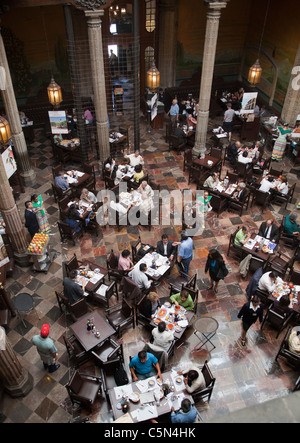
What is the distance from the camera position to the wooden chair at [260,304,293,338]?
23.7ft

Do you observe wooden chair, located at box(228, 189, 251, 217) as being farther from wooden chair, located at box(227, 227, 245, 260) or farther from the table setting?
the table setting

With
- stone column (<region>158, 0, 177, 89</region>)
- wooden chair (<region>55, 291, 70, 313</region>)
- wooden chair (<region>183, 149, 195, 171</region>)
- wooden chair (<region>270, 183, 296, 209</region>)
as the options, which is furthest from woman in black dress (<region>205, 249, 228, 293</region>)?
stone column (<region>158, 0, 177, 89</region>)

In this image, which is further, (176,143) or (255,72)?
(176,143)

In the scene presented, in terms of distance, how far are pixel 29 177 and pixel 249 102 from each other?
8.17 meters

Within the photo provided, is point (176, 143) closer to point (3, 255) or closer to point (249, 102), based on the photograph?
point (249, 102)

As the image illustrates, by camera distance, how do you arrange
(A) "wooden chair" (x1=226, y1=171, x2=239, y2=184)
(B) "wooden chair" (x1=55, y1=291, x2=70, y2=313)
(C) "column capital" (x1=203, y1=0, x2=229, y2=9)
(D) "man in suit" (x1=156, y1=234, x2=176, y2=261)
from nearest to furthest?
(B) "wooden chair" (x1=55, y1=291, x2=70, y2=313) < (D) "man in suit" (x1=156, y1=234, x2=176, y2=261) < (C) "column capital" (x1=203, y1=0, x2=229, y2=9) < (A) "wooden chair" (x1=226, y1=171, x2=239, y2=184)

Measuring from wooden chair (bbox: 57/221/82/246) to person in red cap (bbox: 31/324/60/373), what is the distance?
3.28 metres

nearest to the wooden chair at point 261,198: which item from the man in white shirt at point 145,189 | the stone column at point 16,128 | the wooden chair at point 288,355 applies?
the man in white shirt at point 145,189

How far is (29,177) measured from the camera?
11766 mm

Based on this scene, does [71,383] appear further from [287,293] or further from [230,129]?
[230,129]

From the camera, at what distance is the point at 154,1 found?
1438 centimetres

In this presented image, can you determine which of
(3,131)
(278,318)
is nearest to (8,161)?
(3,131)

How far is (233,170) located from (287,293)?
598cm
